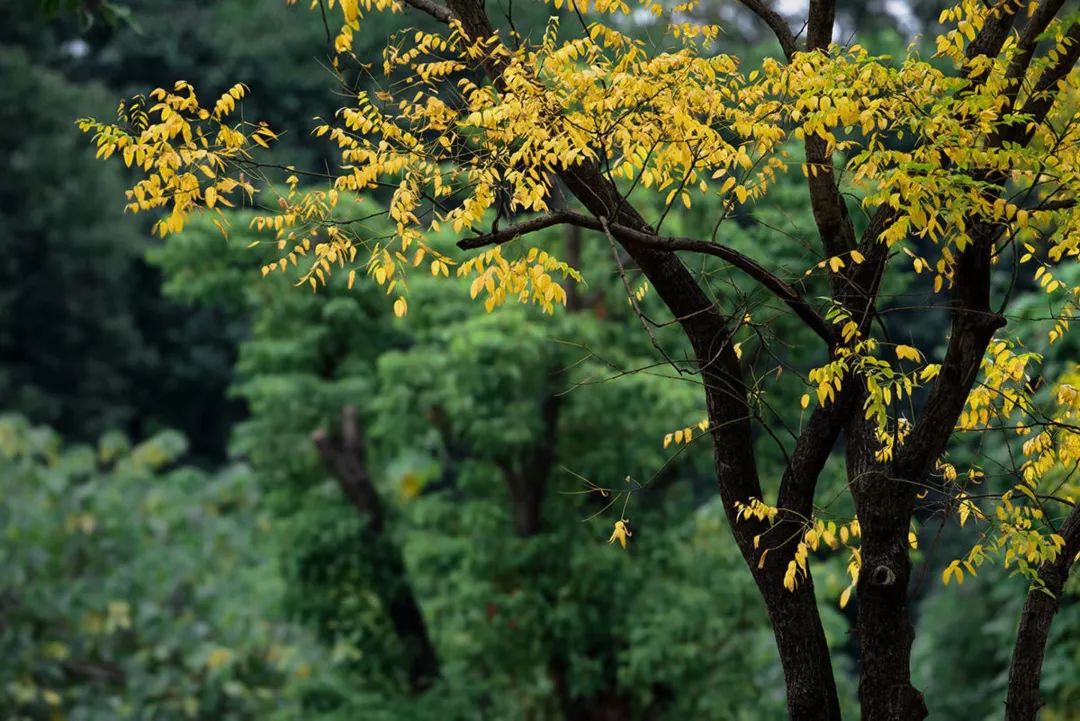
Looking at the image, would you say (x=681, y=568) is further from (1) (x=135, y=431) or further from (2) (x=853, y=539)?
(1) (x=135, y=431)

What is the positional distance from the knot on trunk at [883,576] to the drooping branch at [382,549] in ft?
29.8

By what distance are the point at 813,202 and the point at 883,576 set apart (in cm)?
153

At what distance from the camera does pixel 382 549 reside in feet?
46.6

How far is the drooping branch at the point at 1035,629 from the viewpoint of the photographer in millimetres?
5750

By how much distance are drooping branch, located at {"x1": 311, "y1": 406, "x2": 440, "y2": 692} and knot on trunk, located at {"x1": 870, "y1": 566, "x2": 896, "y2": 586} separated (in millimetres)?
9098

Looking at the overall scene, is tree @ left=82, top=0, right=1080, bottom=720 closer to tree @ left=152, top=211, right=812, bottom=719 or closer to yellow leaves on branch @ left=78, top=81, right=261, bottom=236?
yellow leaves on branch @ left=78, top=81, right=261, bottom=236

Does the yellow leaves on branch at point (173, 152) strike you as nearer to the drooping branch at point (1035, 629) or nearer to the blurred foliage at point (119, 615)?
the drooping branch at point (1035, 629)

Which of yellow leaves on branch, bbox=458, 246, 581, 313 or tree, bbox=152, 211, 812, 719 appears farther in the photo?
tree, bbox=152, 211, 812, 719

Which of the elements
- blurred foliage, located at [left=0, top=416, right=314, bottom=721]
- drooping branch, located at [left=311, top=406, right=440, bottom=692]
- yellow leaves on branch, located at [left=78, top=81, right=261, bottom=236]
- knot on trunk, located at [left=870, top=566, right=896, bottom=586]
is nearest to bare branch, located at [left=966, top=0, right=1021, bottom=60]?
knot on trunk, located at [left=870, top=566, right=896, bottom=586]

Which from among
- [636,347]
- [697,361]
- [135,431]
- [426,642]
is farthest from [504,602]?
[135,431]

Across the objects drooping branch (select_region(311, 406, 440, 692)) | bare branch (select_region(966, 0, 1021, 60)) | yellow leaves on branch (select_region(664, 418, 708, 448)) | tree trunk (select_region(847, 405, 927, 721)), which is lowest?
tree trunk (select_region(847, 405, 927, 721))

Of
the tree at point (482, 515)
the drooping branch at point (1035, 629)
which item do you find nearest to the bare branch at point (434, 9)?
the drooping branch at point (1035, 629)

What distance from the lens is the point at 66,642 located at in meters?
16.2

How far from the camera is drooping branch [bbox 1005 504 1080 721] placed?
5.75 meters
